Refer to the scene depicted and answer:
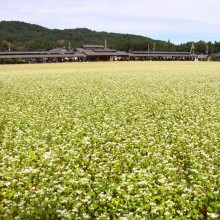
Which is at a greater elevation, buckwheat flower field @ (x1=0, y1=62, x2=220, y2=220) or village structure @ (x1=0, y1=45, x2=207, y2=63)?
village structure @ (x1=0, y1=45, x2=207, y2=63)

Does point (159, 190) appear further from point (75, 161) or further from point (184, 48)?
point (184, 48)

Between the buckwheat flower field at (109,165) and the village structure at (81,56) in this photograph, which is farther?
the village structure at (81,56)

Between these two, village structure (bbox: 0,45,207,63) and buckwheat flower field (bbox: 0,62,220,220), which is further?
village structure (bbox: 0,45,207,63)

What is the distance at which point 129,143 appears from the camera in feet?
36.7

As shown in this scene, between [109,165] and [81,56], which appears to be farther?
[81,56]

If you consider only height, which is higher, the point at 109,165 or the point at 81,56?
the point at 81,56

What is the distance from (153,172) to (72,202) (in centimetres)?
238

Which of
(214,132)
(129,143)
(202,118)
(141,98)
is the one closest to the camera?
(129,143)

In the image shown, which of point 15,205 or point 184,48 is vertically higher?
point 184,48

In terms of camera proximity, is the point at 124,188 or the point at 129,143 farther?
the point at 129,143

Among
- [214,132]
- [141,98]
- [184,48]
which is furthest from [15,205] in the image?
[184,48]

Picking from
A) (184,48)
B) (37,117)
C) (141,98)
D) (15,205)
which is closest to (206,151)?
(15,205)

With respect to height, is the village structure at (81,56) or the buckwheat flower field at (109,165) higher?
the village structure at (81,56)

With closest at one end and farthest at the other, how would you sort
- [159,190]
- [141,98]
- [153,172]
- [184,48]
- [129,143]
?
[159,190] → [153,172] → [129,143] → [141,98] → [184,48]
